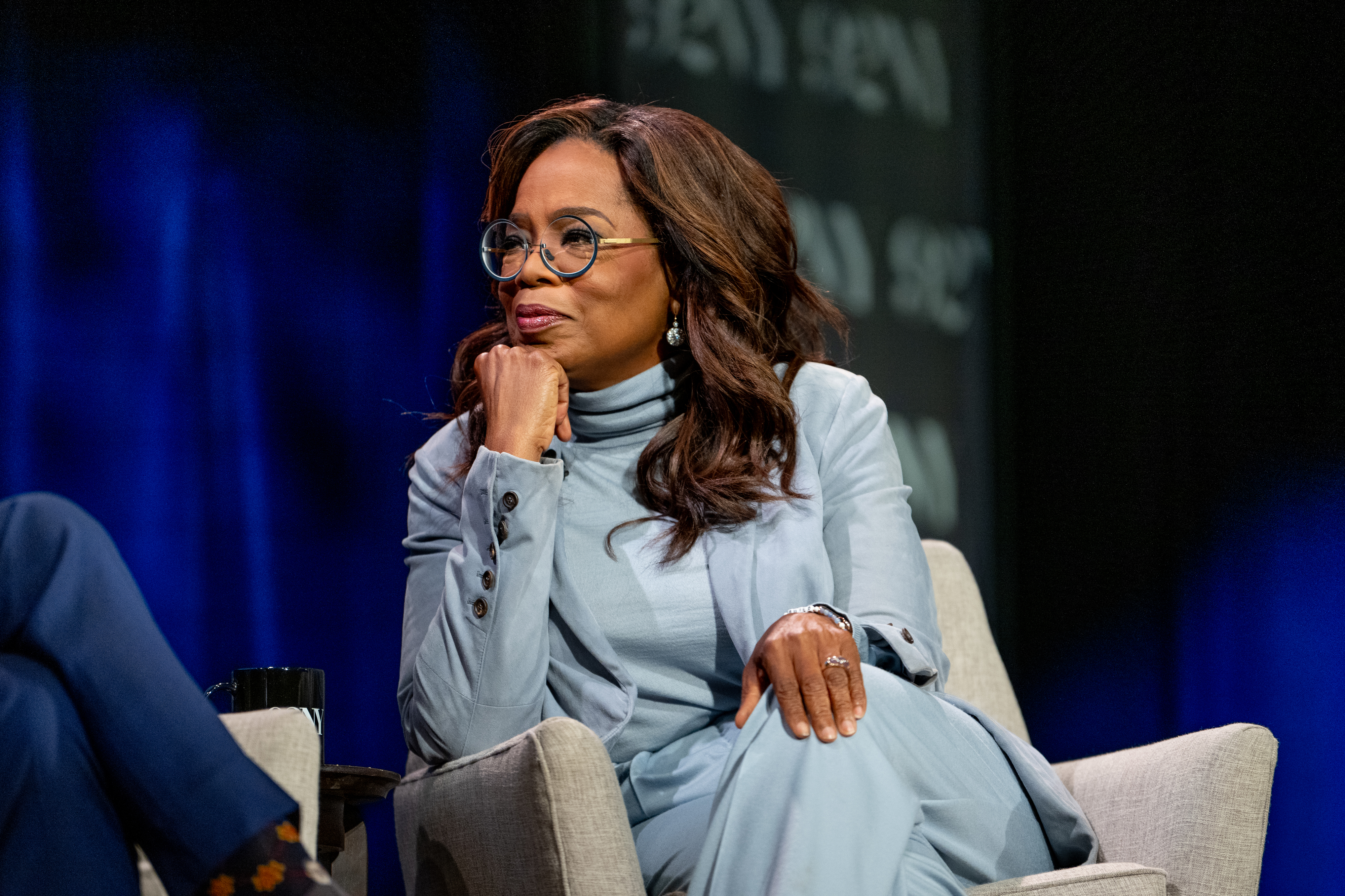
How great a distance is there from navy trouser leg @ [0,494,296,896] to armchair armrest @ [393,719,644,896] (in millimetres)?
393

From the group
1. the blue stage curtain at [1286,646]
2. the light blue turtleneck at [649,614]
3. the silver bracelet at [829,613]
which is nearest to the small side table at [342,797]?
the light blue turtleneck at [649,614]

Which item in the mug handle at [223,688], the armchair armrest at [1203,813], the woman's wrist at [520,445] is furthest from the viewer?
the woman's wrist at [520,445]

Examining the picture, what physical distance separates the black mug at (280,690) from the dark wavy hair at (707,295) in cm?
38

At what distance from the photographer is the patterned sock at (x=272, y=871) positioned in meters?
0.83

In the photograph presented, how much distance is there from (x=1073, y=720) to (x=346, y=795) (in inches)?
74.0

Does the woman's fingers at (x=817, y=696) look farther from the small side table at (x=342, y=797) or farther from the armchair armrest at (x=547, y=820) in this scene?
the small side table at (x=342, y=797)

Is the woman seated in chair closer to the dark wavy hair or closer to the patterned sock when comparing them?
the dark wavy hair

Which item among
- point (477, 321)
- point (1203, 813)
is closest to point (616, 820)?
point (1203, 813)

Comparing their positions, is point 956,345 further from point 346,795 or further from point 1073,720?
point 346,795

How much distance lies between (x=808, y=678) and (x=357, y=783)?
21.6 inches

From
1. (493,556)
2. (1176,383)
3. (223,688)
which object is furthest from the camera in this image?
(1176,383)

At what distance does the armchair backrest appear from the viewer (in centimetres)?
204

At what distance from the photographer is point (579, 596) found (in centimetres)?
157

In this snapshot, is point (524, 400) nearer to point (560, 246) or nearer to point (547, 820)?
point (560, 246)
